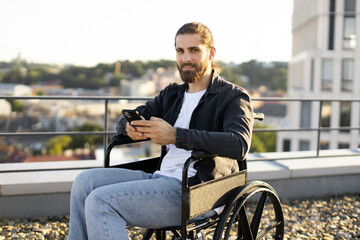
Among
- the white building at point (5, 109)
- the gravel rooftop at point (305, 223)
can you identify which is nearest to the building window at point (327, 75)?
the gravel rooftop at point (305, 223)

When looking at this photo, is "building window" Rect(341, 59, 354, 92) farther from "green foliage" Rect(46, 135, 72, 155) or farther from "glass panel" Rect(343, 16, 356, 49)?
"green foliage" Rect(46, 135, 72, 155)

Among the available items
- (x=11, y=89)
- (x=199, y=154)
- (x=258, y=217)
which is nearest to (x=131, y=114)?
(x=199, y=154)

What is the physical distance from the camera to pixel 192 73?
2059 millimetres

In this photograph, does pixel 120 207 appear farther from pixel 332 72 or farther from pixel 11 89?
pixel 11 89

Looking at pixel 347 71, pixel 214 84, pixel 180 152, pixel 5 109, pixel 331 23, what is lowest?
pixel 5 109

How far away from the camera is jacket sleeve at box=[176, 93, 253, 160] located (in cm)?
174

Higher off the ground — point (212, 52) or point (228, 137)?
point (212, 52)

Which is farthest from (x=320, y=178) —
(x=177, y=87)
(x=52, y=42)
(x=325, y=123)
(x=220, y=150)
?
(x=52, y=42)

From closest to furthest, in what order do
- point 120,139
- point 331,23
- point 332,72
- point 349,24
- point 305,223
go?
point 120,139 → point 305,223 → point 332,72 → point 349,24 → point 331,23

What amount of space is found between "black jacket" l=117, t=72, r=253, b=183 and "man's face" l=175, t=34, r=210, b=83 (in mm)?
91

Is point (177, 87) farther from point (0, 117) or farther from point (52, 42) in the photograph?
point (52, 42)

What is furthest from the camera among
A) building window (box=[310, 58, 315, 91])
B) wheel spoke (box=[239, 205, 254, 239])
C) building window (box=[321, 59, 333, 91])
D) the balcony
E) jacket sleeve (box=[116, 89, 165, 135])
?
building window (box=[310, 58, 315, 91])

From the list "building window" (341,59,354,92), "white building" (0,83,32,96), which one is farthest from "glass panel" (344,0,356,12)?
"white building" (0,83,32,96)

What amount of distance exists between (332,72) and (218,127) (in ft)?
147
